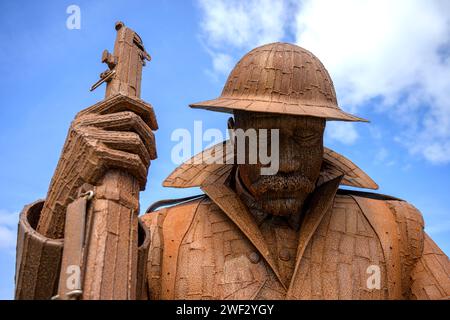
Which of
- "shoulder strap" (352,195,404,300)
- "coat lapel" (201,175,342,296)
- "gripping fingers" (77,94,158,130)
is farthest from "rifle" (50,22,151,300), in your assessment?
"shoulder strap" (352,195,404,300)

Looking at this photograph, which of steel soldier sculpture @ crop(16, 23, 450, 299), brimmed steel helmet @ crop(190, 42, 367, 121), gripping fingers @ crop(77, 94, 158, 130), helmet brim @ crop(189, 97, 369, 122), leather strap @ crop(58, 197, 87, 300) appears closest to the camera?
leather strap @ crop(58, 197, 87, 300)

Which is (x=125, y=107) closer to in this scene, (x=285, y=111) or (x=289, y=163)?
(x=285, y=111)

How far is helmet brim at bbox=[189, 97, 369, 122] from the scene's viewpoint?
4422mm

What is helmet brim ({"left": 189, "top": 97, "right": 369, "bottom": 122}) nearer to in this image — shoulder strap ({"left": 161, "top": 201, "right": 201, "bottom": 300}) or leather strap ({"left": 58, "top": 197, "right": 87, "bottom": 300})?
shoulder strap ({"left": 161, "top": 201, "right": 201, "bottom": 300})

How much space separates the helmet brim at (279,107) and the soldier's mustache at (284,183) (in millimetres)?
493

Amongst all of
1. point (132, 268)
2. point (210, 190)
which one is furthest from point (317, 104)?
point (132, 268)

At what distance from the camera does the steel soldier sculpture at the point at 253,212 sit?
3.88 meters

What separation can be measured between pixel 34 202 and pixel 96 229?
47.1 inches

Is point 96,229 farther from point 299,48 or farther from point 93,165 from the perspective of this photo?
point 299,48

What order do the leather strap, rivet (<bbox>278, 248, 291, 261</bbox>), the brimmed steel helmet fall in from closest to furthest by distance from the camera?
the leather strap → the brimmed steel helmet → rivet (<bbox>278, 248, 291, 261</bbox>)

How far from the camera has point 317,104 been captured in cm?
464

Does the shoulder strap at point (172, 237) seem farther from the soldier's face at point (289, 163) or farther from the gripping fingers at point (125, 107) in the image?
the gripping fingers at point (125, 107)

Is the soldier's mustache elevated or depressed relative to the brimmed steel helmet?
depressed
